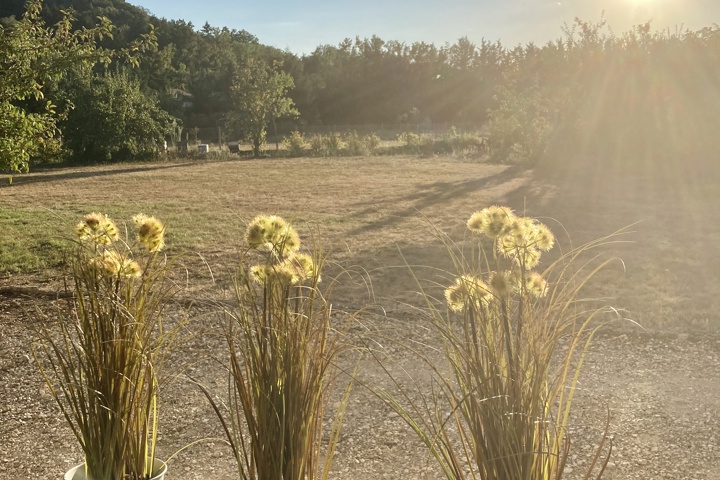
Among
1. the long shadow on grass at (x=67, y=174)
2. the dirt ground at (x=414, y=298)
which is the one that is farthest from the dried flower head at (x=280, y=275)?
the long shadow on grass at (x=67, y=174)

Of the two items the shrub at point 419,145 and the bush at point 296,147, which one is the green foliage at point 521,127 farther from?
the bush at point 296,147

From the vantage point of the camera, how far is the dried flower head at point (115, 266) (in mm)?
1790

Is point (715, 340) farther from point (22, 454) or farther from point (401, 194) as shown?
point (401, 194)

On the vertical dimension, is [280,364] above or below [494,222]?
below

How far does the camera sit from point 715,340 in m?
3.95

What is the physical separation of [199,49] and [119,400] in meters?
44.2

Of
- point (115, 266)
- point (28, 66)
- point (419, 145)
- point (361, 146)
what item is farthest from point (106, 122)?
point (115, 266)

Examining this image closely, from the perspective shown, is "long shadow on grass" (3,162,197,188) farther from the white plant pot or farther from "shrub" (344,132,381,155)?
the white plant pot

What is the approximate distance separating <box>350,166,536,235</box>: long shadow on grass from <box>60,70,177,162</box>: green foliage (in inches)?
436

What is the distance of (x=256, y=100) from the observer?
22.8 m

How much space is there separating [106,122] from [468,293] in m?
19.9

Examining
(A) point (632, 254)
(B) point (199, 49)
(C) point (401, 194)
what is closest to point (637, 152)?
(C) point (401, 194)

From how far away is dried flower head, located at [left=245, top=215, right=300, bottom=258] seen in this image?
1605 mm

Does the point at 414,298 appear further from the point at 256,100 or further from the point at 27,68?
the point at 256,100
